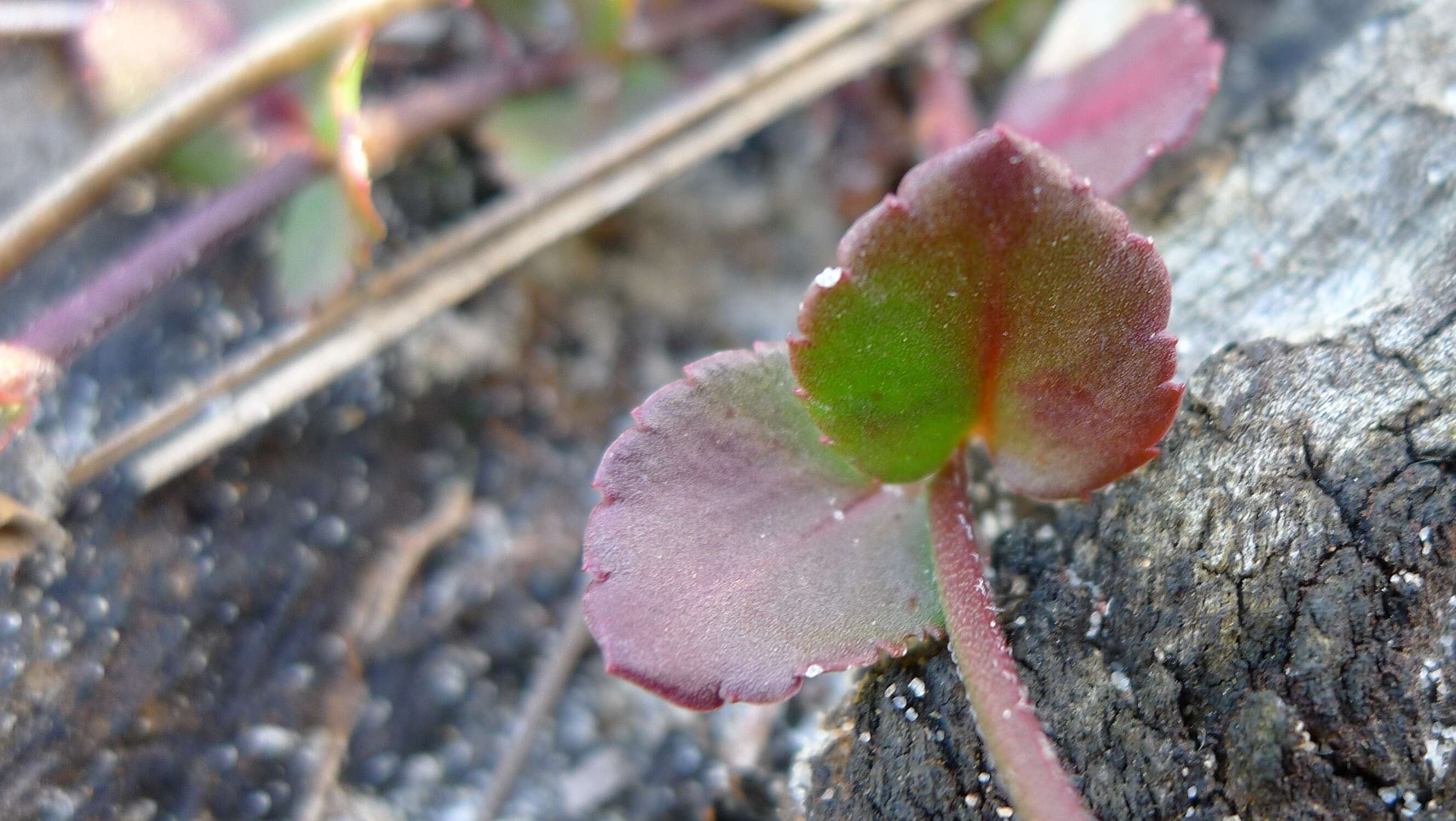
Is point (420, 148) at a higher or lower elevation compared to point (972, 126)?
higher

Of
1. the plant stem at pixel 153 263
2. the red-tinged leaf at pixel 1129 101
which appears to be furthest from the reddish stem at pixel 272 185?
the red-tinged leaf at pixel 1129 101

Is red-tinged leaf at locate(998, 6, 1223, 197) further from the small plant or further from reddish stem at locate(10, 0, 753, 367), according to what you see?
reddish stem at locate(10, 0, 753, 367)

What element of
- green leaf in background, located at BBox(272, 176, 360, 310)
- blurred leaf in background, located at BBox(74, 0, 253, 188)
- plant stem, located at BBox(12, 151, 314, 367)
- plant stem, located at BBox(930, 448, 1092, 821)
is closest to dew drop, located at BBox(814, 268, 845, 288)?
plant stem, located at BBox(930, 448, 1092, 821)

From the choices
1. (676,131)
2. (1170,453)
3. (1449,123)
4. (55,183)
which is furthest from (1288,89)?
(55,183)

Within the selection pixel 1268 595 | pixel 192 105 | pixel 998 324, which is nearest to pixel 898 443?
pixel 998 324

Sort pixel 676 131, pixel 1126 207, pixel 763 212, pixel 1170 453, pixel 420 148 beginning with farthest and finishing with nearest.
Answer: pixel 763 212
pixel 420 148
pixel 676 131
pixel 1126 207
pixel 1170 453

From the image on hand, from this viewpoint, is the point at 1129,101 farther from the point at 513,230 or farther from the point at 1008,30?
the point at 513,230

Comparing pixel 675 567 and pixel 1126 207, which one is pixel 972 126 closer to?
pixel 1126 207
